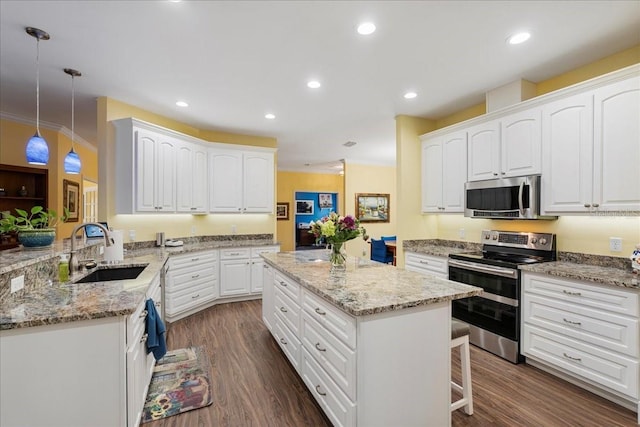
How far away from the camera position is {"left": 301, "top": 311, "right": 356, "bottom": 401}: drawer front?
1624mm

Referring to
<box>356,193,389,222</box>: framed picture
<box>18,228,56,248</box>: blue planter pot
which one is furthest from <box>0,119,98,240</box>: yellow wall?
<box>356,193,389,222</box>: framed picture

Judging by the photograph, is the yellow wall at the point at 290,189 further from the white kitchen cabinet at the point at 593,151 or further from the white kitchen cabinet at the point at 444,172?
the white kitchen cabinet at the point at 593,151

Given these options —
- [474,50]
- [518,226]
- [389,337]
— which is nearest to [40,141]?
[389,337]

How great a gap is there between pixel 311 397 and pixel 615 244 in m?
2.88

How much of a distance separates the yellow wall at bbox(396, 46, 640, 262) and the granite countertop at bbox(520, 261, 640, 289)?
0.69ft

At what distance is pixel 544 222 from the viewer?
3.10m

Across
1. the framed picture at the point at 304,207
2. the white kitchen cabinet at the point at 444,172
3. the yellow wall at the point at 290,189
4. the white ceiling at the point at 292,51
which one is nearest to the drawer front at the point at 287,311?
the white ceiling at the point at 292,51

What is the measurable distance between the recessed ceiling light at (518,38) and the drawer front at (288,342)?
117 inches

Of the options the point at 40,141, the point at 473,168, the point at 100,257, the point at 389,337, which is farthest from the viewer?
the point at 473,168

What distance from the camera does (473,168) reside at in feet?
11.7

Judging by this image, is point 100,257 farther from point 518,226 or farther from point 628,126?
point 628,126

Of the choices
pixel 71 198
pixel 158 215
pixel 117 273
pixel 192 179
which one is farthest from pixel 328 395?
pixel 71 198

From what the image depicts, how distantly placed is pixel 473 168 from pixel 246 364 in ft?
10.8

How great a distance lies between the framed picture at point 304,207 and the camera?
34.0 ft
